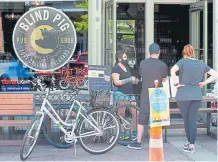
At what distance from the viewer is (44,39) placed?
32.4ft

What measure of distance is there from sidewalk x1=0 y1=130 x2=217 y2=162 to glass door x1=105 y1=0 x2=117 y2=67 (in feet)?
8.86

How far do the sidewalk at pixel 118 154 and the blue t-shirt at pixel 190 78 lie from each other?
2.92ft

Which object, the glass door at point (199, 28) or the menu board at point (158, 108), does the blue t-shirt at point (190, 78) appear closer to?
the menu board at point (158, 108)

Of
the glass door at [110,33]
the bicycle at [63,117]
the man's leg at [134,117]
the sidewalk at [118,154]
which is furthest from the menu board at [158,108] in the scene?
the glass door at [110,33]

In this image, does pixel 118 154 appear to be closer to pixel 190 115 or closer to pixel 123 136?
pixel 123 136

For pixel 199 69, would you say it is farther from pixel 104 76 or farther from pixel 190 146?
pixel 104 76

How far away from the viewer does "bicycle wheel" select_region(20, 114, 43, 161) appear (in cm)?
717

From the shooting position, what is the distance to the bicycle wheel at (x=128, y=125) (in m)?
8.29

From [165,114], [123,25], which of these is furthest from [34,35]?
[165,114]

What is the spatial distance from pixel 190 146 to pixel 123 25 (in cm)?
475

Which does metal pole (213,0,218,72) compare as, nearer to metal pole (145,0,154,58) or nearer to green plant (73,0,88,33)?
metal pole (145,0,154,58)

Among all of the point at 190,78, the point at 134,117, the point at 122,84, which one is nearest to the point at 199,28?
the point at 122,84

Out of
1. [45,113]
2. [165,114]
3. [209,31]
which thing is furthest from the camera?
[209,31]

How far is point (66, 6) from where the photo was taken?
9.92 metres
